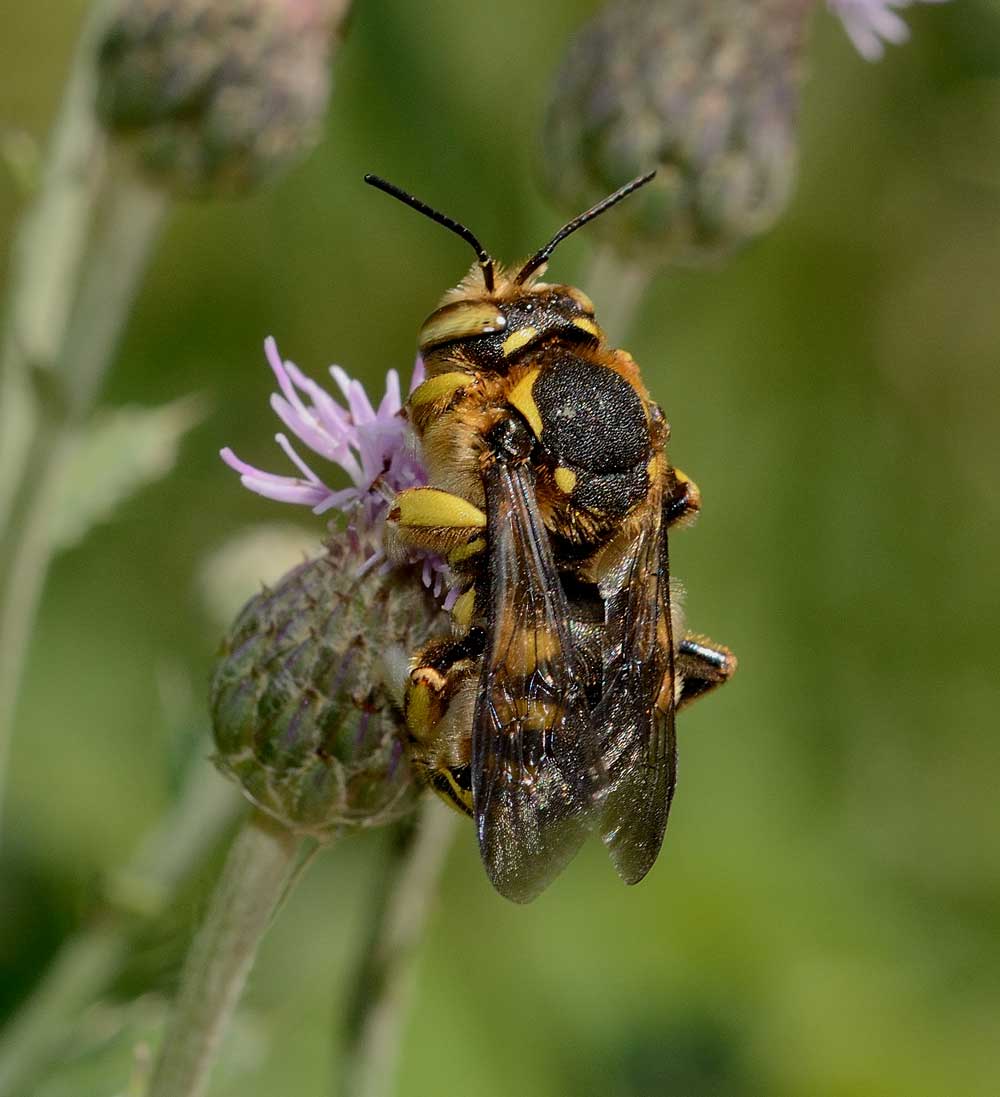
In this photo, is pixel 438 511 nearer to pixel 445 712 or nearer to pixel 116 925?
pixel 445 712

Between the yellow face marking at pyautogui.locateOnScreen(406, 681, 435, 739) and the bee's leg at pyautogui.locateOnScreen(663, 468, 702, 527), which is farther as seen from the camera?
the bee's leg at pyautogui.locateOnScreen(663, 468, 702, 527)

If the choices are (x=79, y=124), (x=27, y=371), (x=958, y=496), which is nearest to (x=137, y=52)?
(x=79, y=124)

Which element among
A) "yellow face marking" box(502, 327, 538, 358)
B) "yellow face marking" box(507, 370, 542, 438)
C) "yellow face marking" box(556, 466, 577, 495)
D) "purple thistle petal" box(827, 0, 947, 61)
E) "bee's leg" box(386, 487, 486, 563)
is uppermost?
"purple thistle petal" box(827, 0, 947, 61)

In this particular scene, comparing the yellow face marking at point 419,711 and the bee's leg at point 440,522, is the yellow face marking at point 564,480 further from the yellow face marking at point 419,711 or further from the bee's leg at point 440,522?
the yellow face marking at point 419,711

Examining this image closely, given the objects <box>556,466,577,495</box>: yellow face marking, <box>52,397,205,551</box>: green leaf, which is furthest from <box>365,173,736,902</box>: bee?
<box>52,397,205,551</box>: green leaf

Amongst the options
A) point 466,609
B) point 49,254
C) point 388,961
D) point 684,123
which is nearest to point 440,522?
point 466,609

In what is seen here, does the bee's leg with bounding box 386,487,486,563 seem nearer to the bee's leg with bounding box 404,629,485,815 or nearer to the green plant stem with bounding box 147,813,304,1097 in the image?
the bee's leg with bounding box 404,629,485,815
